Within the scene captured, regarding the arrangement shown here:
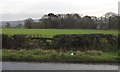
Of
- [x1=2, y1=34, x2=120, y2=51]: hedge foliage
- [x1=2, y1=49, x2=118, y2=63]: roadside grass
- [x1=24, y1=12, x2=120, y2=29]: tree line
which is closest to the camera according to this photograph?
[x1=2, y1=49, x2=118, y2=63]: roadside grass

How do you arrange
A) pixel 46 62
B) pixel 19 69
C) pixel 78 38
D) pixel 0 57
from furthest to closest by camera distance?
pixel 78 38
pixel 0 57
pixel 46 62
pixel 19 69

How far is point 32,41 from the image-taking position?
14.9 metres

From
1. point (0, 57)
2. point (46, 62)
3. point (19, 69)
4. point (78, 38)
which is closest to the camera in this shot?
point (19, 69)

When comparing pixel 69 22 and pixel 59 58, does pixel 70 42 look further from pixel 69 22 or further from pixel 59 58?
pixel 69 22

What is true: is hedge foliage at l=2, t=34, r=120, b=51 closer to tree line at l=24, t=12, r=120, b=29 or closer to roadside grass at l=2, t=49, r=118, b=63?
roadside grass at l=2, t=49, r=118, b=63

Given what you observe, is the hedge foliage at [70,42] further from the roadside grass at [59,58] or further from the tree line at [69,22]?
the tree line at [69,22]

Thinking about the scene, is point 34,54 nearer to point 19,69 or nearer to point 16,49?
point 16,49

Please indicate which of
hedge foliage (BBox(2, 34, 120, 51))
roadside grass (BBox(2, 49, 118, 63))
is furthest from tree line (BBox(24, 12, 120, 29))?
roadside grass (BBox(2, 49, 118, 63))

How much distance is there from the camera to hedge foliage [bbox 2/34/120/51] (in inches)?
556

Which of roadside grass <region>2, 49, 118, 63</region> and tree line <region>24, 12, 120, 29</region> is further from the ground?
tree line <region>24, 12, 120, 29</region>

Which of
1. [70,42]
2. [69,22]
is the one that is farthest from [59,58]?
[69,22]

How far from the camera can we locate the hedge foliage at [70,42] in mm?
14125

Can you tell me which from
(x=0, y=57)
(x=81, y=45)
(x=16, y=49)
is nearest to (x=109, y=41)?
(x=81, y=45)

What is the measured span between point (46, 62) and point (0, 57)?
234 cm
